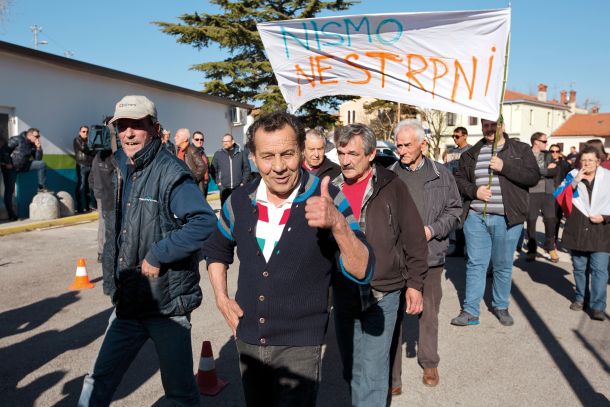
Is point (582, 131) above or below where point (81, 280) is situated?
above

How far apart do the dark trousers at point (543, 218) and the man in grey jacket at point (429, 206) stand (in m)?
5.73

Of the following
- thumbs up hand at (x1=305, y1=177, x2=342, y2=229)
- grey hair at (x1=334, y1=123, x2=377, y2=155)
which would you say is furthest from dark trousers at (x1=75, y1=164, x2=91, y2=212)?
thumbs up hand at (x1=305, y1=177, x2=342, y2=229)

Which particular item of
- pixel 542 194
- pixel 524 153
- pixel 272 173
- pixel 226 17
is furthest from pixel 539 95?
pixel 272 173

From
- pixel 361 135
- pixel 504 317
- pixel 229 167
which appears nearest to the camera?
pixel 361 135

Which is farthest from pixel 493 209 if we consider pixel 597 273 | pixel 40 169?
pixel 40 169

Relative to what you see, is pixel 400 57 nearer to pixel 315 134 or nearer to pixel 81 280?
pixel 315 134

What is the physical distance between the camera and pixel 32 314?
5938 millimetres

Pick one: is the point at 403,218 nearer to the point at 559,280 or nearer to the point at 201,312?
the point at 201,312

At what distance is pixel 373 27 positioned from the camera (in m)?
5.20

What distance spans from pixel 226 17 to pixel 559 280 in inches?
1213

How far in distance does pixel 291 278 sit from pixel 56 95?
14.5 metres

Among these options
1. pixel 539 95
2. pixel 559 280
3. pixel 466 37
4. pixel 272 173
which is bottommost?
pixel 559 280

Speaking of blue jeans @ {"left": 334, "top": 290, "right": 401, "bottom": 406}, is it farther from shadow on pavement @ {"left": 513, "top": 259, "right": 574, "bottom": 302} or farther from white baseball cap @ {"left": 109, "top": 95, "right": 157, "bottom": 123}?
shadow on pavement @ {"left": 513, "top": 259, "right": 574, "bottom": 302}

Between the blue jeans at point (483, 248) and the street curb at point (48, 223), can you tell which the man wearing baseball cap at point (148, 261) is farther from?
the street curb at point (48, 223)
